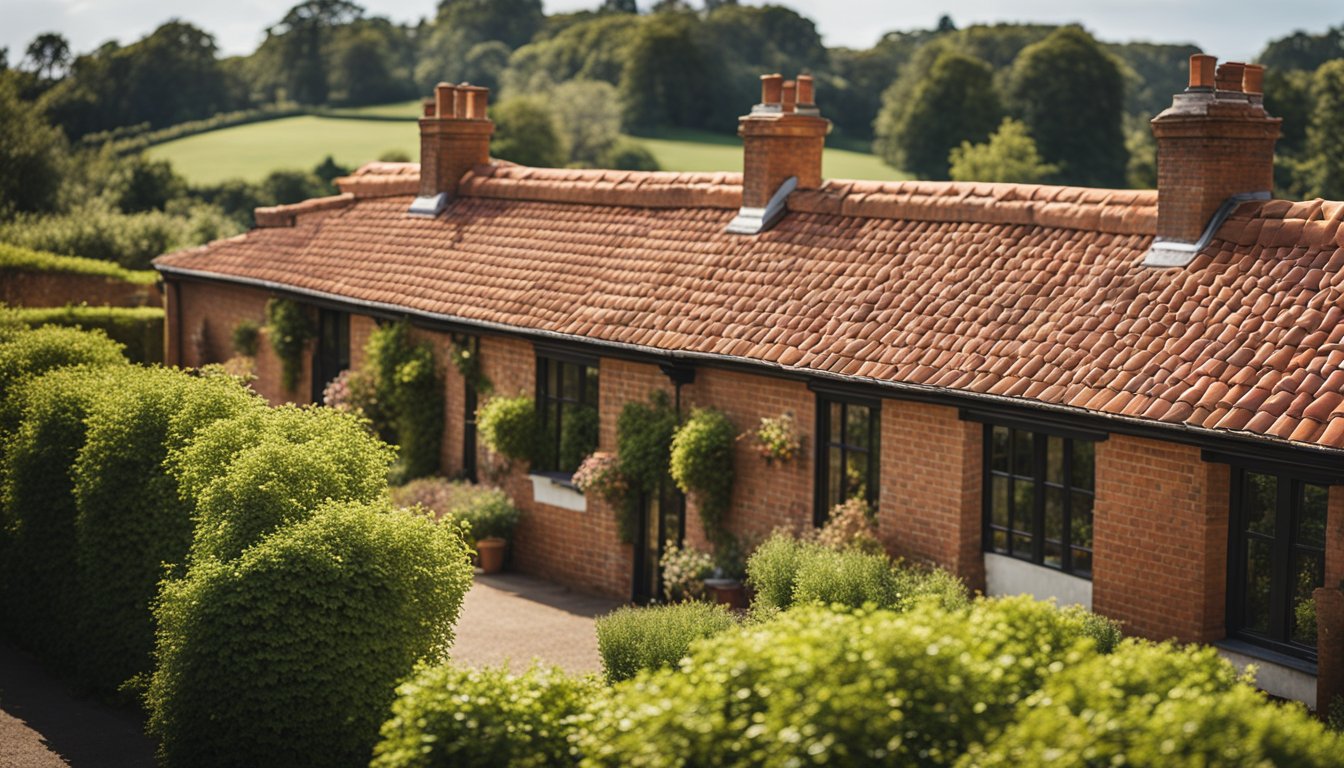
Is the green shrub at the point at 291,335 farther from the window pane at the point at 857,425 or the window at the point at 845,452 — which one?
the window pane at the point at 857,425

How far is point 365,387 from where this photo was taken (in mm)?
20859

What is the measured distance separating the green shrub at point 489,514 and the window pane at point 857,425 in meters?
5.30

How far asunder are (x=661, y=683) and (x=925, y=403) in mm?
7349

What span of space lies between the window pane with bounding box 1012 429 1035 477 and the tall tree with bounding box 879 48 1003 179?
59.6m

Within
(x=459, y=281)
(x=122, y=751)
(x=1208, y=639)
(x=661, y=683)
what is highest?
(x=459, y=281)

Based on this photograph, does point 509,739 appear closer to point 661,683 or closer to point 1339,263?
point 661,683

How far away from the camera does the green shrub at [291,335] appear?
73.9 ft

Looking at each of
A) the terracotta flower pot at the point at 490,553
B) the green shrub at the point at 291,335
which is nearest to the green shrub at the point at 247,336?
the green shrub at the point at 291,335

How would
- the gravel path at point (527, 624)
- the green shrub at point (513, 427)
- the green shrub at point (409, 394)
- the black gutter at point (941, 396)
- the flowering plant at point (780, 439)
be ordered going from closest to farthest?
the black gutter at point (941, 396)
the gravel path at point (527, 624)
the flowering plant at point (780, 439)
the green shrub at point (513, 427)
the green shrub at point (409, 394)

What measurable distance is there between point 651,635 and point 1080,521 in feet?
13.5

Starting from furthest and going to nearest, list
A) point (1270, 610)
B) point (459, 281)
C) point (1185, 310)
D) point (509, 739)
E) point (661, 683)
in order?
point (459, 281), point (1185, 310), point (1270, 610), point (509, 739), point (661, 683)

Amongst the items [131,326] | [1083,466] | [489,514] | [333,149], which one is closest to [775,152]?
[489,514]

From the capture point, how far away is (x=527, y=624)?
16531 mm

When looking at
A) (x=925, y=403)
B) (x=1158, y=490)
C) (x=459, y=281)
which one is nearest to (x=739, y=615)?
Result: (x=925, y=403)
